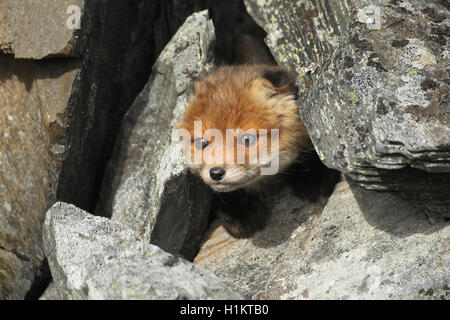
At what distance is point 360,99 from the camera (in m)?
3.97

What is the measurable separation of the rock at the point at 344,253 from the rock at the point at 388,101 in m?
0.35

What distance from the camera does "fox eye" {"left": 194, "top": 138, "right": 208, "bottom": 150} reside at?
512 cm

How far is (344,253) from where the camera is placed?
450 cm

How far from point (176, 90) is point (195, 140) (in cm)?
78

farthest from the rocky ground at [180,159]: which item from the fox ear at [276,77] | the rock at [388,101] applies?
the fox ear at [276,77]

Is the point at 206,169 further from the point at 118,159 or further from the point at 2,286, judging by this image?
the point at 2,286

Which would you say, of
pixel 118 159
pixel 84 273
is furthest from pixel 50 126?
pixel 84 273

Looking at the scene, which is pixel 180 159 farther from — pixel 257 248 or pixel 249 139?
pixel 257 248

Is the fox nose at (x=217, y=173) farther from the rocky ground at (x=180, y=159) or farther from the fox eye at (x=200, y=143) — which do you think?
the rocky ground at (x=180, y=159)

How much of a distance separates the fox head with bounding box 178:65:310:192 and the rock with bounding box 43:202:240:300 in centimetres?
115

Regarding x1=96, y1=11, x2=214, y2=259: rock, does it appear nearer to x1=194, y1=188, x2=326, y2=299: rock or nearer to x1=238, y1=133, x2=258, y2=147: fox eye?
x1=194, y1=188, x2=326, y2=299: rock

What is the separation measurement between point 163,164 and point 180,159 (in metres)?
0.32

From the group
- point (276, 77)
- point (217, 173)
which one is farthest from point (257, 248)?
point (276, 77)
